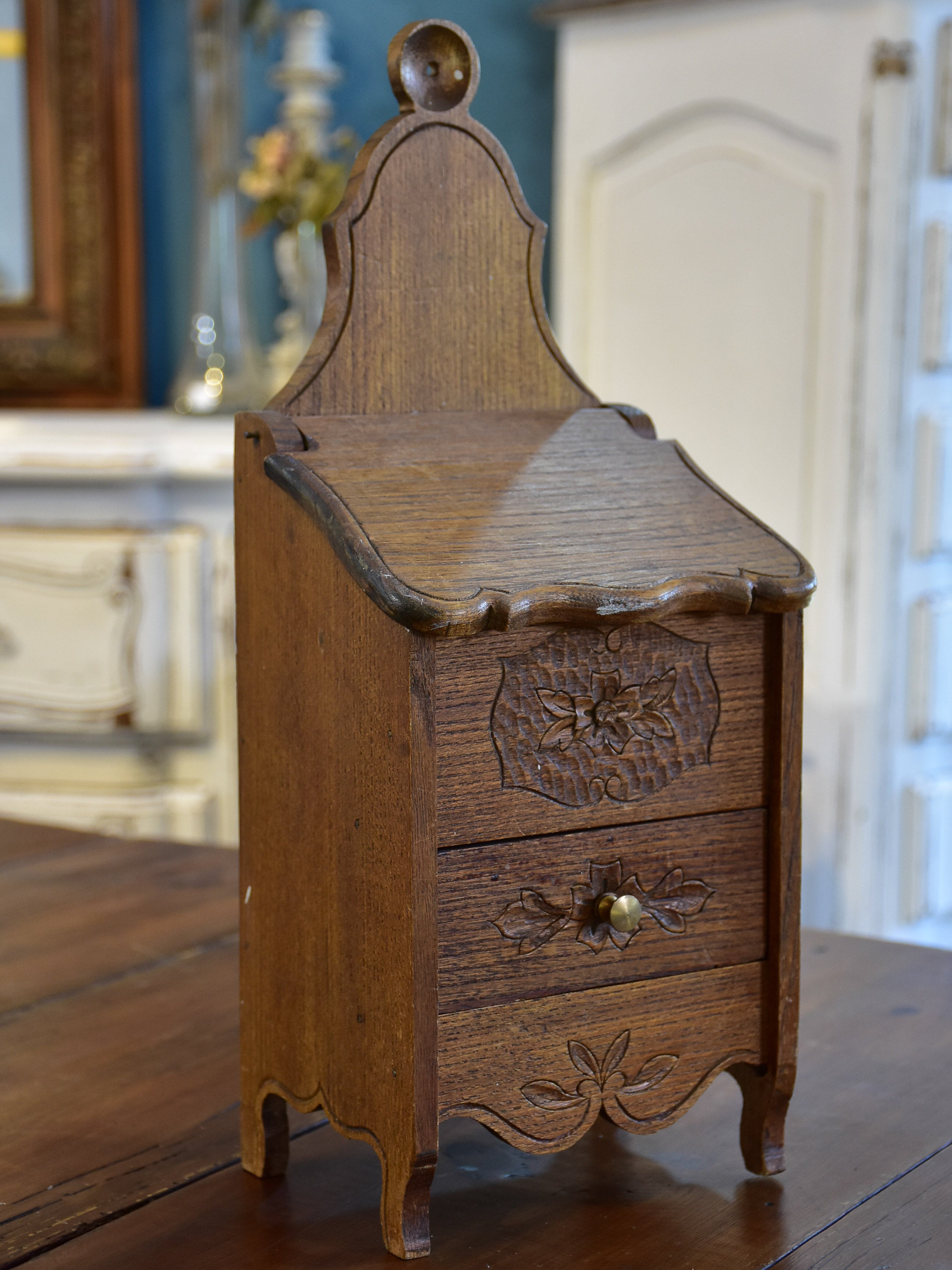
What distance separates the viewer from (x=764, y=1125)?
2.71 ft

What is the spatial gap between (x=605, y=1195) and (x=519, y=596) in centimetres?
33

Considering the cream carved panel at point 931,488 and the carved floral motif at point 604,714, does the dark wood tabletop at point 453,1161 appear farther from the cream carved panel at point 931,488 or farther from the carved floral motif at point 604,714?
the cream carved panel at point 931,488

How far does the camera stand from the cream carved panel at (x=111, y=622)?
243 centimetres

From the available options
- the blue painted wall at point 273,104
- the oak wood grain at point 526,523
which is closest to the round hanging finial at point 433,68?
the oak wood grain at point 526,523

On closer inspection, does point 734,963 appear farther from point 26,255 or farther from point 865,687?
point 26,255

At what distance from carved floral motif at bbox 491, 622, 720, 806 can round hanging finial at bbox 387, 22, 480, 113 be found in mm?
321

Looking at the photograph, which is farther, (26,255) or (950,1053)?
(26,255)

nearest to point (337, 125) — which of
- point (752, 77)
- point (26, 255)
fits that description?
point (26, 255)

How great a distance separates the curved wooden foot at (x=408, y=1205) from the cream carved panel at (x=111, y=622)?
1782mm

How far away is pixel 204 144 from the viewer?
2.76 meters

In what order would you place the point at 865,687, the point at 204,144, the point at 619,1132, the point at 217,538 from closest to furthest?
the point at 619,1132, the point at 865,687, the point at 217,538, the point at 204,144

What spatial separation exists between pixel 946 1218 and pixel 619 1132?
0.20 metres

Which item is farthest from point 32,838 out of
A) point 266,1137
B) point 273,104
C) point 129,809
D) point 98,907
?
point 273,104

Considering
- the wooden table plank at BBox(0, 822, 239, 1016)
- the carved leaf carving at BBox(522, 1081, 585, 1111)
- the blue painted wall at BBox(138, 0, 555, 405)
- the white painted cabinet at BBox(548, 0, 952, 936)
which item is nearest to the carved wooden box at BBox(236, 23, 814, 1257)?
the carved leaf carving at BBox(522, 1081, 585, 1111)
